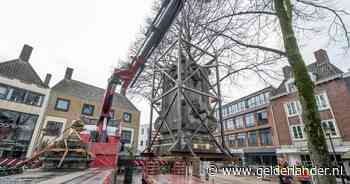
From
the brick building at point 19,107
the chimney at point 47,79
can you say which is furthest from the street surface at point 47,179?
the chimney at point 47,79

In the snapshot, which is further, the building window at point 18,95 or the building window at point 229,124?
the building window at point 229,124

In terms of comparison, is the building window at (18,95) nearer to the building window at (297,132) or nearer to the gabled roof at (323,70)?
the building window at (297,132)

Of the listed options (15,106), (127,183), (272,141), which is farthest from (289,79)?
(15,106)

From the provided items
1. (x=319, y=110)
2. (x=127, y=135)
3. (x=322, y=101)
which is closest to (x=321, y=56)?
(x=322, y=101)

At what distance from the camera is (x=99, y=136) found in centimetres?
1050

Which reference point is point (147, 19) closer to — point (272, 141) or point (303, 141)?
point (303, 141)

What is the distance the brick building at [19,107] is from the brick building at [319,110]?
2543 centimetres

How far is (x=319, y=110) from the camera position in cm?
1728

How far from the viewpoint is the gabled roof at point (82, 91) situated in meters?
19.0

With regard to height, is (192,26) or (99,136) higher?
(192,26)

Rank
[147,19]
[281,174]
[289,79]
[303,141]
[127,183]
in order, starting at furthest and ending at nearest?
[289,79] < [303,141] < [281,174] < [147,19] < [127,183]

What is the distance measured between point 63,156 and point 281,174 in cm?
1258

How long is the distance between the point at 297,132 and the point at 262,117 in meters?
7.32

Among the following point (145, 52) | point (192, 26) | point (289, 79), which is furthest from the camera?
point (289, 79)
